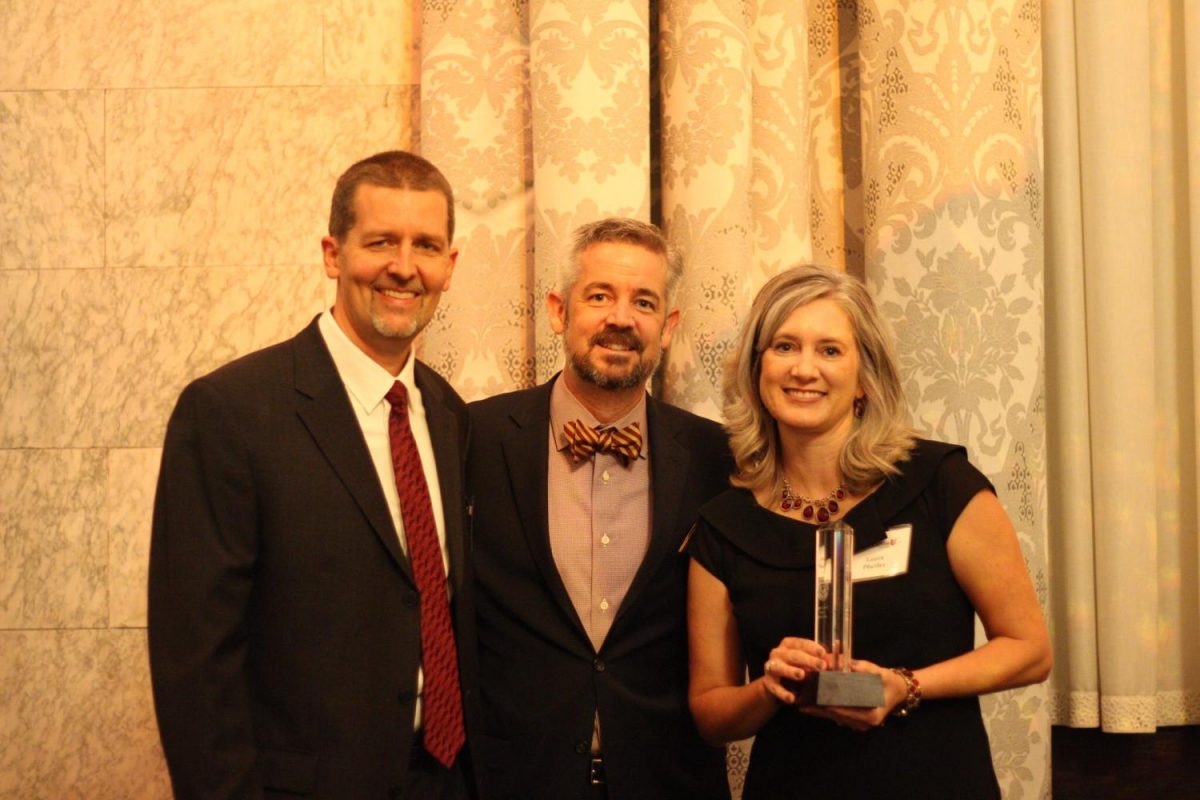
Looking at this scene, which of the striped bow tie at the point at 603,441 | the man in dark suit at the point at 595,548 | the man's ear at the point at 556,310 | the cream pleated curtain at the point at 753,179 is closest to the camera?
the man in dark suit at the point at 595,548

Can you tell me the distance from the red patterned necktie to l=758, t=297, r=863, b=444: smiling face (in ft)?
2.12

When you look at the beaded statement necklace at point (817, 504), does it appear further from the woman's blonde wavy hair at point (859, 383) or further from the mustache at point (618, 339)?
the mustache at point (618, 339)

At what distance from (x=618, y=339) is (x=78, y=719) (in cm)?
156

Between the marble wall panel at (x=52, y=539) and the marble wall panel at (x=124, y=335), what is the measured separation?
8 centimetres

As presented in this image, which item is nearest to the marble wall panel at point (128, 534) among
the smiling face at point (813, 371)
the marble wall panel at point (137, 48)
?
the marble wall panel at point (137, 48)

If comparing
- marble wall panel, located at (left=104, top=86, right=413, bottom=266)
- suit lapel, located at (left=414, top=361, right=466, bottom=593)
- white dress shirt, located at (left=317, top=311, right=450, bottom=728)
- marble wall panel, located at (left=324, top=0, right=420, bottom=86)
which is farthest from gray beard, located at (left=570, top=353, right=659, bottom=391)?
marble wall panel, located at (left=324, top=0, right=420, bottom=86)

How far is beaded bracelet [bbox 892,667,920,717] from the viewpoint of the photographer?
1.98m

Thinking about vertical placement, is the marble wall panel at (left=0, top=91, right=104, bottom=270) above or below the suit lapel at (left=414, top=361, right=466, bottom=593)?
above

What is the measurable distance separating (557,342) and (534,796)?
97 cm

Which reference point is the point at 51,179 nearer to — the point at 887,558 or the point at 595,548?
the point at 595,548

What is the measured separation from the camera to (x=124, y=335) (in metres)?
2.93

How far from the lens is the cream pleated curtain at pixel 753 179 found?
2.66 m

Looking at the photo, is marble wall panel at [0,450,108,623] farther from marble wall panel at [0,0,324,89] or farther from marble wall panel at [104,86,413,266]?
marble wall panel at [0,0,324,89]

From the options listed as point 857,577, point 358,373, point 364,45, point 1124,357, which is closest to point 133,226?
point 364,45
